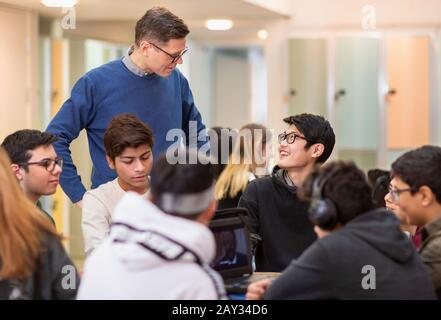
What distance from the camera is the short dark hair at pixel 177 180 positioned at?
87.3 inches

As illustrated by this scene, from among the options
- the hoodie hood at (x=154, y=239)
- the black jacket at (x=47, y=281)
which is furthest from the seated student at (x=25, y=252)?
the hoodie hood at (x=154, y=239)

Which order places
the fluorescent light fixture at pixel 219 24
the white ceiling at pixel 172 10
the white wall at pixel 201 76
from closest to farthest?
the white ceiling at pixel 172 10, the fluorescent light fixture at pixel 219 24, the white wall at pixel 201 76

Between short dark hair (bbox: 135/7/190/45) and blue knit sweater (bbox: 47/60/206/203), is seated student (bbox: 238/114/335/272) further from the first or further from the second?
short dark hair (bbox: 135/7/190/45)

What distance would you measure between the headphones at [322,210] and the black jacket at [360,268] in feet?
0.12

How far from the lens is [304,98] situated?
809 cm

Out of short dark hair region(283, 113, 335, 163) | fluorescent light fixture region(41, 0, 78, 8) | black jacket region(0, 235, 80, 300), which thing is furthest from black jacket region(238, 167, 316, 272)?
fluorescent light fixture region(41, 0, 78, 8)

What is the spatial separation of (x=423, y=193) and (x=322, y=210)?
0.57 m

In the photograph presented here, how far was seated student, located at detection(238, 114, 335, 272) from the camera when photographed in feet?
11.6

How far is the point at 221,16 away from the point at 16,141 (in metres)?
4.86

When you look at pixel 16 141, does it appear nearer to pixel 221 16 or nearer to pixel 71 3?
pixel 71 3

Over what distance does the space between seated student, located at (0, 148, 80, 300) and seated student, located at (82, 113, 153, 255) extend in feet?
2.78

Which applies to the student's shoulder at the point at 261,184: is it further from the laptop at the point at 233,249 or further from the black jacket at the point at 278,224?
the laptop at the point at 233,249

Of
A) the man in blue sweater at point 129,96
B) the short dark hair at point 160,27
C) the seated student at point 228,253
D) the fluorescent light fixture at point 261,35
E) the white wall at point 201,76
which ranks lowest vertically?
the seated student at point 228,253
